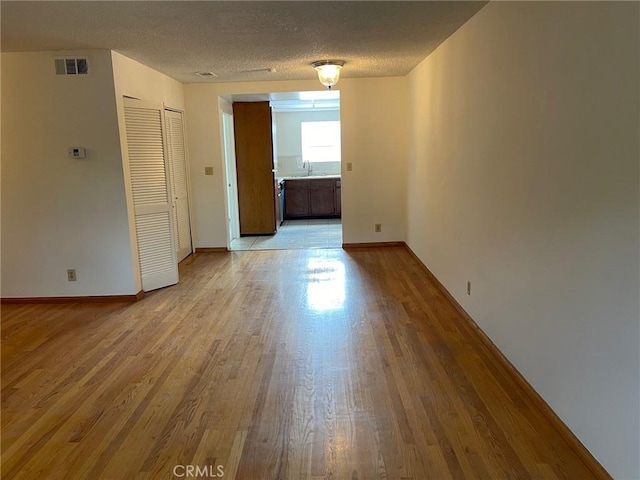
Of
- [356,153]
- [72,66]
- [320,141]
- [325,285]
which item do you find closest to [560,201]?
[325,285]

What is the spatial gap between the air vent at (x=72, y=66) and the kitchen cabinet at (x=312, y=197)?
202 inches

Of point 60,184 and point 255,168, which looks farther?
point 255,168

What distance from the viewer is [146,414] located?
2.45 metres


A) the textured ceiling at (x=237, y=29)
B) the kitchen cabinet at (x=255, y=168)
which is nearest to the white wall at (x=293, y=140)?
the kitchen cabinet at (x=255, y=168)

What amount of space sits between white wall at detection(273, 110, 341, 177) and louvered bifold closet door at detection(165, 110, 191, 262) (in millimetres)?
3862

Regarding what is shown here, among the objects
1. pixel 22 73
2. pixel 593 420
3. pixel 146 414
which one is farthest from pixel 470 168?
pixel 22 73

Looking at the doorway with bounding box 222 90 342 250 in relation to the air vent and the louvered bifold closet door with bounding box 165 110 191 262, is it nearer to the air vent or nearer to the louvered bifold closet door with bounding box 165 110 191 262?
the louvered bifold closet door with bounding box 165 110 191 262

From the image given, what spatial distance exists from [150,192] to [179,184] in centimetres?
140

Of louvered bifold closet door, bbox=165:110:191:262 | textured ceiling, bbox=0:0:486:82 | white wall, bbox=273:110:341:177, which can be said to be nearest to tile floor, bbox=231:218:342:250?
louvered bifold closet door, bbox=165:110:191:262

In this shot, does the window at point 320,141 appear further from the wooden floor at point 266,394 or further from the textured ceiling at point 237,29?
the wooden floor at point 266,394

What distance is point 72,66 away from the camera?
3.91m

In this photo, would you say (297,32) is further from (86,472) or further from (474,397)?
(86,472)

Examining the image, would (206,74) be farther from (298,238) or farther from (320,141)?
(320,141)

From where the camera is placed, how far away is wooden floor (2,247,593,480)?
2057 millimetres
